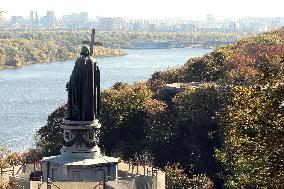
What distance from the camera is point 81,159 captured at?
19.8m

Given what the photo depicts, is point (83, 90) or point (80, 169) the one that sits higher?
point (83, 90)

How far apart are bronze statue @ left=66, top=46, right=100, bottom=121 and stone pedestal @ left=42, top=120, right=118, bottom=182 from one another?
8.9 inches

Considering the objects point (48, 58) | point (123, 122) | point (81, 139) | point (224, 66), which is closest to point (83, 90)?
point (81, 139)

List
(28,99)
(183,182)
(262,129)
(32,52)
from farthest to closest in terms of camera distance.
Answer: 1. (32,52)
2. (28,99)
3. (183,182)
4. (262,129)

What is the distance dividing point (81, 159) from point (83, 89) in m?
1.75

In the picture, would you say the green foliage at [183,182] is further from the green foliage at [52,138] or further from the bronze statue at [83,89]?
the bronze statue at [83,89]

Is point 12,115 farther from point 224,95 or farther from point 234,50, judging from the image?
point 224,95

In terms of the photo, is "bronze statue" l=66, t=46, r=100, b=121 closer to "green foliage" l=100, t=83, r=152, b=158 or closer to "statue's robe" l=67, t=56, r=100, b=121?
"statue's robe" l=67, t=56, r=100, b=121

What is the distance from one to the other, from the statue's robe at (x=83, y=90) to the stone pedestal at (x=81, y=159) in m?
0.23

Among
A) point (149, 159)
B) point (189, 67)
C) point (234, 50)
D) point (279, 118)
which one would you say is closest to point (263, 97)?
point (279, 118)

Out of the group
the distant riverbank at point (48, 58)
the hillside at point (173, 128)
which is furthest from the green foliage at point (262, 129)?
the distant riverbank at point (48, 58)

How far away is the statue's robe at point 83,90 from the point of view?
780 inches

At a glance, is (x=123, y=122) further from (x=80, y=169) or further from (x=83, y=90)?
(x=80, y=169)

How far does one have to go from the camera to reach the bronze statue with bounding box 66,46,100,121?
19812 mm
